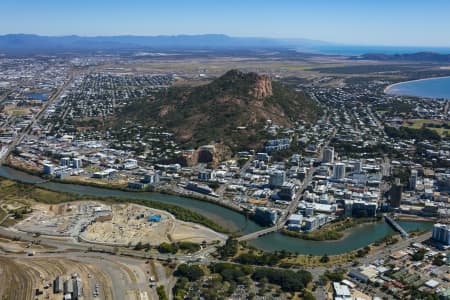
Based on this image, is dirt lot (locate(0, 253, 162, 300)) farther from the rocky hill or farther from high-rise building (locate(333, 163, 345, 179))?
the rocky hill

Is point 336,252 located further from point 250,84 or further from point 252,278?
point 250,84

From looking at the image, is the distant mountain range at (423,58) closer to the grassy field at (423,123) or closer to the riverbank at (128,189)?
the grassy field at (423,123)

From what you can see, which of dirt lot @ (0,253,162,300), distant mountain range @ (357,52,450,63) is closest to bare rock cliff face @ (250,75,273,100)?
dirt lot @ (0,253,162,300)

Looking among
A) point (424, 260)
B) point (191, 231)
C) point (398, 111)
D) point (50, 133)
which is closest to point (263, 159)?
point (191, 231)

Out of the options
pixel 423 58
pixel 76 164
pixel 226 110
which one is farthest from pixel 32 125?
pixel 423 58

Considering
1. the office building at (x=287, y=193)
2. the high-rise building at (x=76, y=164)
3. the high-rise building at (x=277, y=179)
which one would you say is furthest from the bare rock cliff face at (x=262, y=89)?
the office building at (x=287, y=193)

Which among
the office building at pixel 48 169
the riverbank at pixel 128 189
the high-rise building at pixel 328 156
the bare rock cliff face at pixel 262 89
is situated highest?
the bare rock cliff face at pixel 262 89

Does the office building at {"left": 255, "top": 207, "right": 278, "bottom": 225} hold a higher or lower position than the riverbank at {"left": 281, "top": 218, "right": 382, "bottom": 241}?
higher
